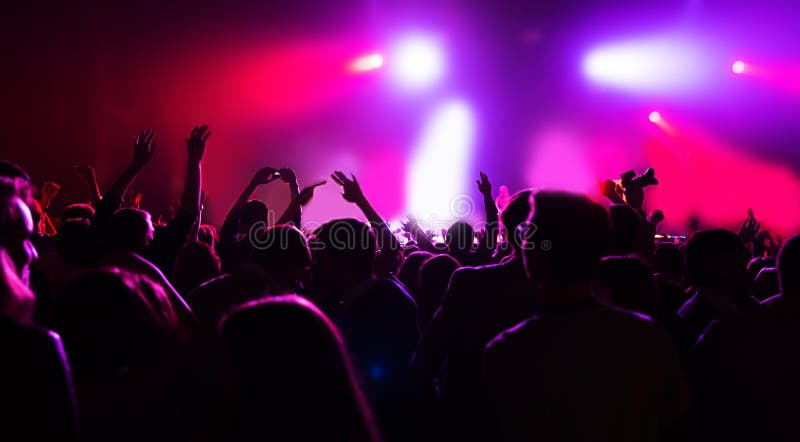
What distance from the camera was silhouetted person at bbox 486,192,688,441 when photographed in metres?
1.46

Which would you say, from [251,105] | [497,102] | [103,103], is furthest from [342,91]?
[103,103]

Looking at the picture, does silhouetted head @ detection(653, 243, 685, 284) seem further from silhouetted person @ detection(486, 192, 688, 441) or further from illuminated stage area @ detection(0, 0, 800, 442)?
silhouetted person @ detection(486, 192, 688, 441)

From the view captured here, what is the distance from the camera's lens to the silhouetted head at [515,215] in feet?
7.09

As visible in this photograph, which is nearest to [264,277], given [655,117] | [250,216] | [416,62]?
[250,216]

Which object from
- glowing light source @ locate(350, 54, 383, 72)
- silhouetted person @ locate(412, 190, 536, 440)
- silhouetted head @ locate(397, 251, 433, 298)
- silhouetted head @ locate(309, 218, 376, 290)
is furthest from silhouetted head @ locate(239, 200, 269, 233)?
glowing light source @ locate(350, 54, 383, 72)

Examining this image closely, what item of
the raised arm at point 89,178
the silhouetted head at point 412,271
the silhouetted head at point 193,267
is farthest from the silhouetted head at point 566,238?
the raised arm at point 89,178

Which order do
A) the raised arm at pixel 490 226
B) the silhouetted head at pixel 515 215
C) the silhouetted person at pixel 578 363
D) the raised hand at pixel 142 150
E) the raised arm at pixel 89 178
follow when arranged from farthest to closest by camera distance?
1. the raised arm at pixel 89 178
2. the raised arm at pixel 490 226
3. the raised hand at pixel 142 150
4. the silhouetted head at pixel 515 215
5. the silhouetted person at pixel 578 363

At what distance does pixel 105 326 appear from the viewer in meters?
1.49

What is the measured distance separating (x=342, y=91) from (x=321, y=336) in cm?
1191

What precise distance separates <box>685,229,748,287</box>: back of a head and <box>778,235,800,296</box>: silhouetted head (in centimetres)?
39

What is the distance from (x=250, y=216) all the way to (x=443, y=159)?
10.8m

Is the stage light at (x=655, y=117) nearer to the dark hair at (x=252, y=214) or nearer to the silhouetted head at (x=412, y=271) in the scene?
the silhouetted head at (x=412, y=271)

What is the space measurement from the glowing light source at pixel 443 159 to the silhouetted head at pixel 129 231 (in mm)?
10731

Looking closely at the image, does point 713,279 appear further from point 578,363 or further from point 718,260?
point 578,363
